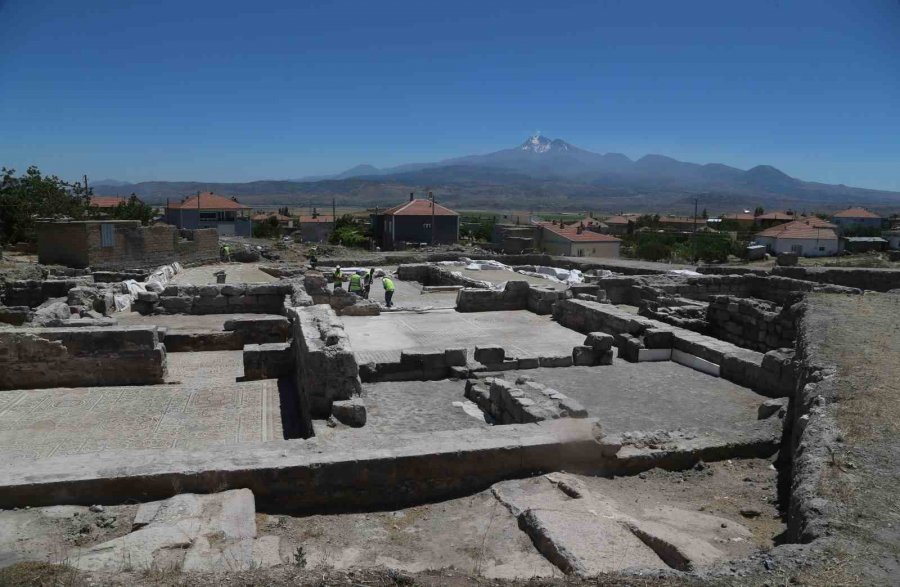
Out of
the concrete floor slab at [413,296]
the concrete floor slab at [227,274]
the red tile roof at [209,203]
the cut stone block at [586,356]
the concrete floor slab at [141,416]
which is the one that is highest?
the red tile roof at [209,203]

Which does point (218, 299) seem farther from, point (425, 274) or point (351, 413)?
point (425, 274)

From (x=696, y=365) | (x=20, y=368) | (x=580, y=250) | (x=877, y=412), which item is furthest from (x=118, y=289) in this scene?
(x=580, y=250)

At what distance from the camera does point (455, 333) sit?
15422 millimetres

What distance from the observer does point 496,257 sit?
34375 mm

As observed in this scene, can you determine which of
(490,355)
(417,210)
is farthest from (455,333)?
(417,210)

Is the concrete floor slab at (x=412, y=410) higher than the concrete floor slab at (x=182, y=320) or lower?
lower

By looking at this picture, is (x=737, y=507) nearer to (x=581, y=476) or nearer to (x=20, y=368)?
(x=581, y=476)

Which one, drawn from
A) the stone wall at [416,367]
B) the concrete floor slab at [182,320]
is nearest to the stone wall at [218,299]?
the concrete floor slab at [182,320]

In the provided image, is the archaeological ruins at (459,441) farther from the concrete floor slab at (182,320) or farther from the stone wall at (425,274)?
the stone wall at (425,274)

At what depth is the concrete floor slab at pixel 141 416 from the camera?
28.3 feet

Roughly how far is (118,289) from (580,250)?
33319mm

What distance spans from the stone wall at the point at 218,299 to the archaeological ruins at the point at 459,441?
0.08 meters

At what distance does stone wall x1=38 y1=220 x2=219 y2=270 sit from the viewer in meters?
25.8

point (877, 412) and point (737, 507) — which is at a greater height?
point (877, 412)
